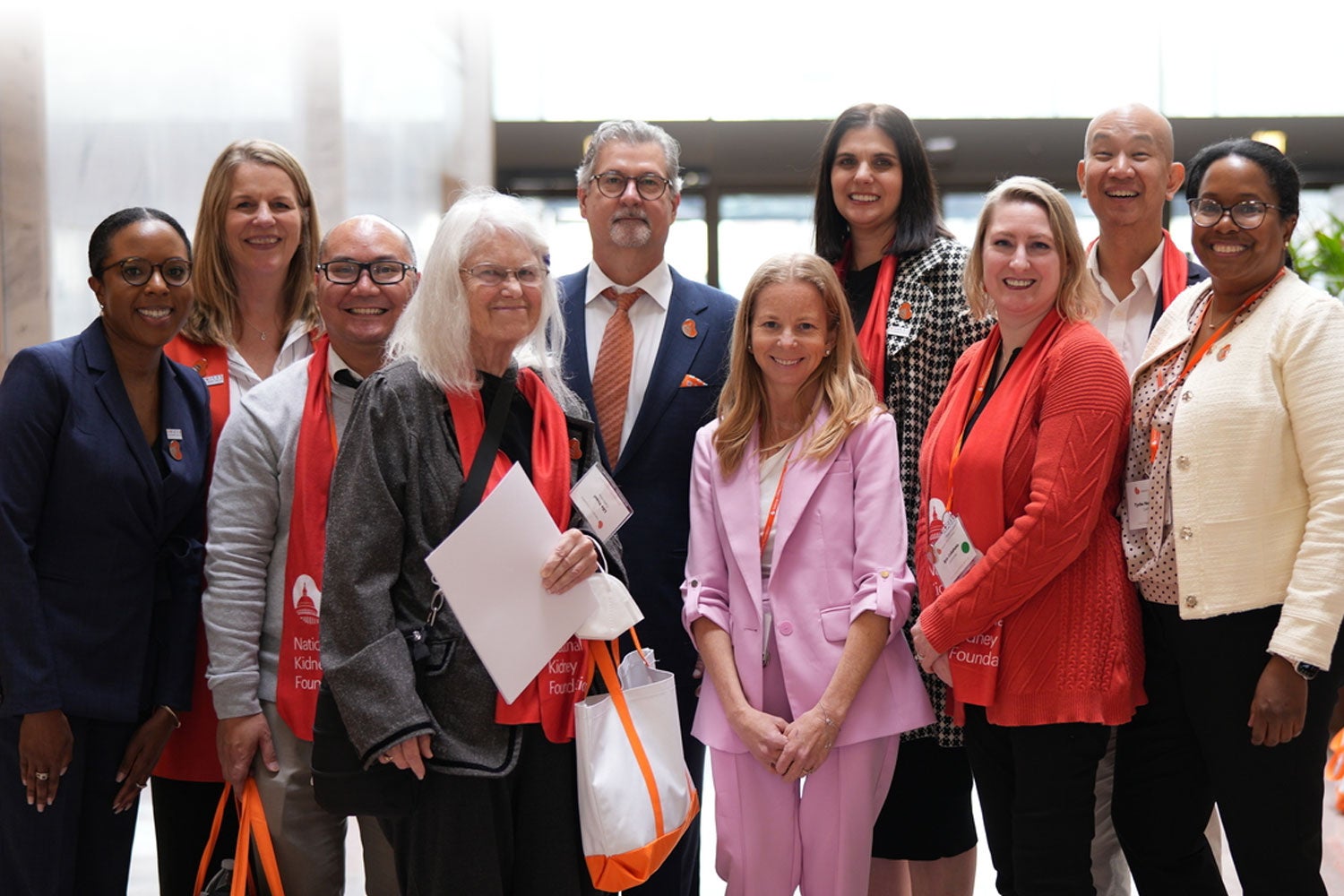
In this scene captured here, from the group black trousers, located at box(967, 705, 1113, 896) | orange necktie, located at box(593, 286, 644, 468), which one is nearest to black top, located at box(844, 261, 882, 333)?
orange necktie, located at box(593, 286, 644, 468)

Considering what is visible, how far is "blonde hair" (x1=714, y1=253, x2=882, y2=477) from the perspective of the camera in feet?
9.29

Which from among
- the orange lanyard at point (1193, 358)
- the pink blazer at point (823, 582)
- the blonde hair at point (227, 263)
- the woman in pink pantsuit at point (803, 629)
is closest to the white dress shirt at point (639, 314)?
the woman in pink pantsuit at point (803, 629)

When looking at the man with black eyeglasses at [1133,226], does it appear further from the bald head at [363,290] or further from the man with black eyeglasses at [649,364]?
the bald head at [363,290]

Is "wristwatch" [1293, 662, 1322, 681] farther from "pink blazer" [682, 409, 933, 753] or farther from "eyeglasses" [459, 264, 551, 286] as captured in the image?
"eyeglasses" [459, 264, 551, 286]

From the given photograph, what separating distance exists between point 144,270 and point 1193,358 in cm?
237

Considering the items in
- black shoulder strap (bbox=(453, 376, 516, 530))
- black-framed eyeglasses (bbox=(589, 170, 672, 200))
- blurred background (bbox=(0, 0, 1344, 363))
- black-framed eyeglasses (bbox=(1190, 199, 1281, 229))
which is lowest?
black shoulder strap (bbox=(453, 376, 516, 530))

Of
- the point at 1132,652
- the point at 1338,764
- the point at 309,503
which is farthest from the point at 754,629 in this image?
the point at 1338,764

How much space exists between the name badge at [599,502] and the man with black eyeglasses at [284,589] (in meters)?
0.61

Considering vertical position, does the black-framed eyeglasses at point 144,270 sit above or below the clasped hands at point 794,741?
above

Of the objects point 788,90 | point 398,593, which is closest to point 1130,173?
point 398,593

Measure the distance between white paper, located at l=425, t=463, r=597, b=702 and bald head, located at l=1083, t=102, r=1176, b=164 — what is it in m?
1.98

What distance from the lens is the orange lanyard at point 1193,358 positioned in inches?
99.0

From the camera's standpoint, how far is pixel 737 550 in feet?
8.95

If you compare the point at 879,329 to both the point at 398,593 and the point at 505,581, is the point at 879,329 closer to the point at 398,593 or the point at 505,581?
the point at 505,581
